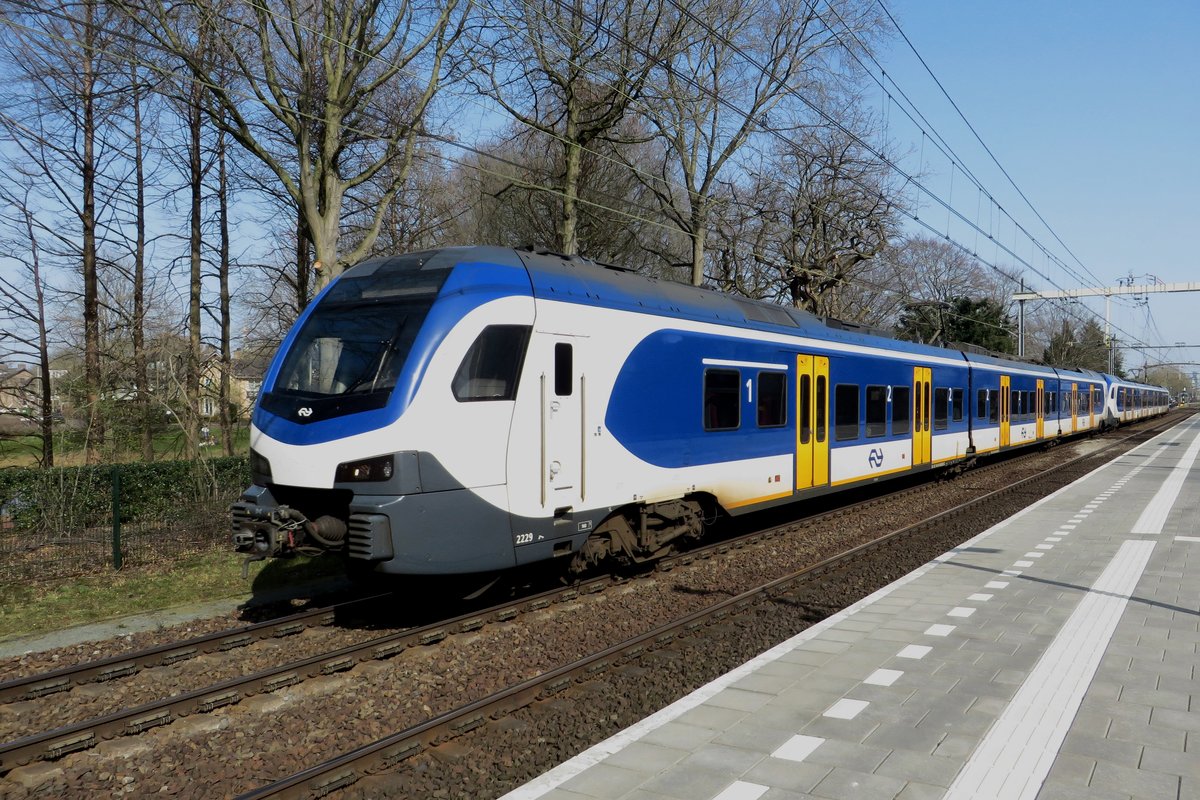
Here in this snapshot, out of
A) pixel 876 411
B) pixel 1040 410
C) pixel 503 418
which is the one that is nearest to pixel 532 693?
pixel 503 418

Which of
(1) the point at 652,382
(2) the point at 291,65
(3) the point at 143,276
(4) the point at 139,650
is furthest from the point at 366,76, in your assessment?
(4) the point at 139,650

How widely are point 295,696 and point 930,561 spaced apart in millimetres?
7662

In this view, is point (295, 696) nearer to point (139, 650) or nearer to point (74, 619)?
point (139, 650)

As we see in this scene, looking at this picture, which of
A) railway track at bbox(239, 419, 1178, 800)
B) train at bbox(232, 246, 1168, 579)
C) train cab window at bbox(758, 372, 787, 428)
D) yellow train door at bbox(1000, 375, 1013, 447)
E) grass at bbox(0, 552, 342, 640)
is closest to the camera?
railway track at bbox(239, 419, 1178, 800)

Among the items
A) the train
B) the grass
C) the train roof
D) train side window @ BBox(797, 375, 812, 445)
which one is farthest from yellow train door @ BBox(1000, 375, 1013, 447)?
the grass

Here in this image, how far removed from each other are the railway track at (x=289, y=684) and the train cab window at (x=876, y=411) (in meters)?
7.37

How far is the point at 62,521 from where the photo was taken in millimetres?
12055

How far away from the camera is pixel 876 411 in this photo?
50.8ft

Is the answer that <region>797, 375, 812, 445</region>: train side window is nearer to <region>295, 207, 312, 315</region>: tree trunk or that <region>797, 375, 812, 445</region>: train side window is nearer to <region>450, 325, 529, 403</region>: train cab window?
<region>450, 325, 529, 403</region>: train cab window

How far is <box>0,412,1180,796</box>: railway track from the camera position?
5203 millimetres

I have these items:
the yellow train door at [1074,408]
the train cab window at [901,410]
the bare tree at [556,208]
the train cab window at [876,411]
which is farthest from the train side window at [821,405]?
the yellow train door at [1074,408]

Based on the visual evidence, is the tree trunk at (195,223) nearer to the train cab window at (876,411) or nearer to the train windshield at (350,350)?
the train windshield at (350,350)

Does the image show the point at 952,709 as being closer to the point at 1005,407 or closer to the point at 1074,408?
the point at 1005,407

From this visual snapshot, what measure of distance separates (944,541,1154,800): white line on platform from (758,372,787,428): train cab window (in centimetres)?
453
